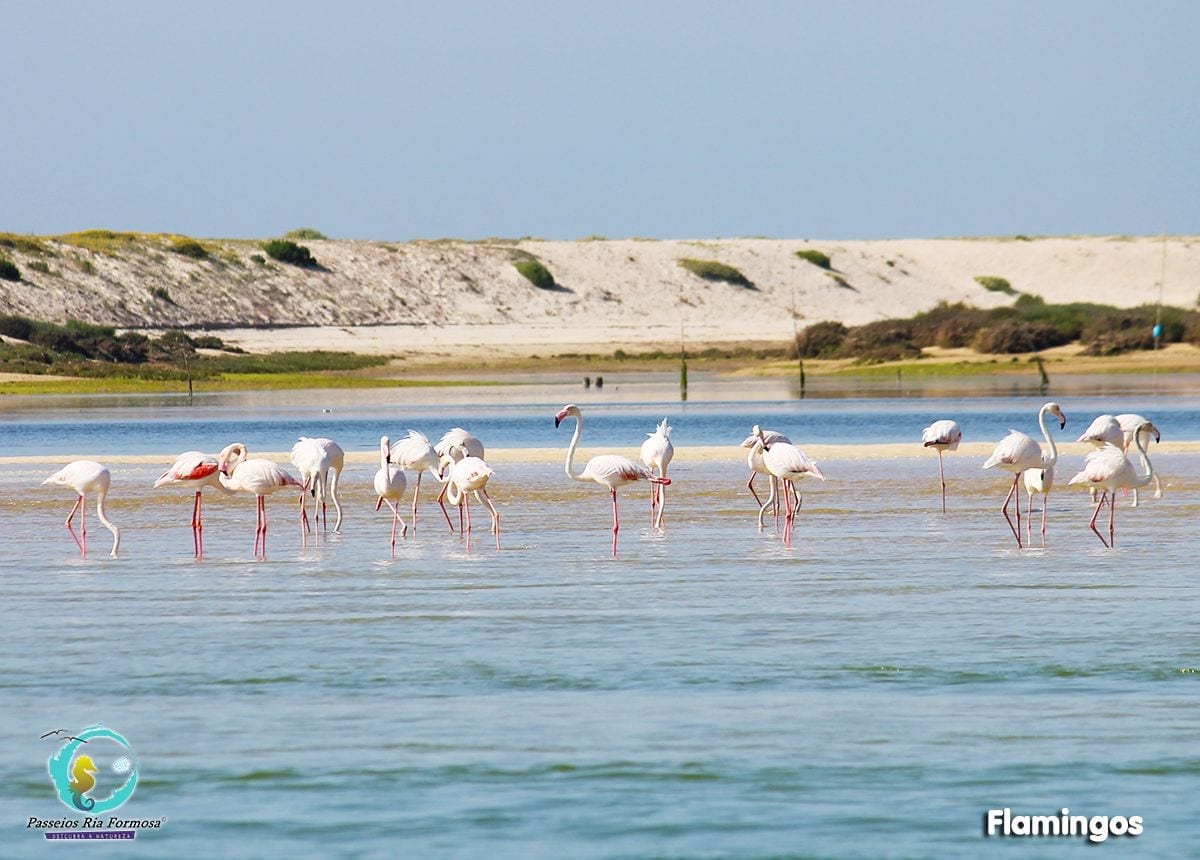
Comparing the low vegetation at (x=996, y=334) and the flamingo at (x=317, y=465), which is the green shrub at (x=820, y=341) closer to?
the low vegetation at (x=996, y=334)

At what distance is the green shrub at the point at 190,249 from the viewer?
88.6m

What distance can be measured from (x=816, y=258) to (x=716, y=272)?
9304mm

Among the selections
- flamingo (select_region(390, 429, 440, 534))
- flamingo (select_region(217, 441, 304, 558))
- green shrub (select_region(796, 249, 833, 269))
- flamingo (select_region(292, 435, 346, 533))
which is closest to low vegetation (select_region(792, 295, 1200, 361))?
green shrub (select_region(796, 249, 833, 269))

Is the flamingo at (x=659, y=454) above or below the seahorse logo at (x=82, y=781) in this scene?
above

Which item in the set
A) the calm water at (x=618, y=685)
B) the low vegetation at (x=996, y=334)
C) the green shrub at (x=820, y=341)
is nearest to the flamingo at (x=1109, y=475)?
the calm water at (x=618, y=685)

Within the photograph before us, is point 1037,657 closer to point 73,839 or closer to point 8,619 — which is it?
point 73,839

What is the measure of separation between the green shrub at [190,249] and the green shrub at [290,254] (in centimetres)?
360

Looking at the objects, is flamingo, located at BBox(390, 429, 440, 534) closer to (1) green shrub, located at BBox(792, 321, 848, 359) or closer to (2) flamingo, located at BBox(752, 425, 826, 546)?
(2) flamingo, located at BBox(752, 425, 826, 546)

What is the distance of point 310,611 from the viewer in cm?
1237

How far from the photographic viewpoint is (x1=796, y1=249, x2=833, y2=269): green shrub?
106625 millimetres

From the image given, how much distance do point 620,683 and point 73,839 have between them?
3342mm

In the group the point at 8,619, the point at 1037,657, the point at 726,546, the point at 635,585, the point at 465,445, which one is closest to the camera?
the point at 1037,657

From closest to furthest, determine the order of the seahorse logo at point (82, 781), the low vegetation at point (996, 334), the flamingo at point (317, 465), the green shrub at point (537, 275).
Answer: the seahorse logo at point (82, 781) < the flamingo at point (317, 465) < the low vegetation at point (996, 334) < the green shrub at point (537, 275)

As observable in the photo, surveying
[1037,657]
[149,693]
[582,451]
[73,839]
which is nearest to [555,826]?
[73,839]
